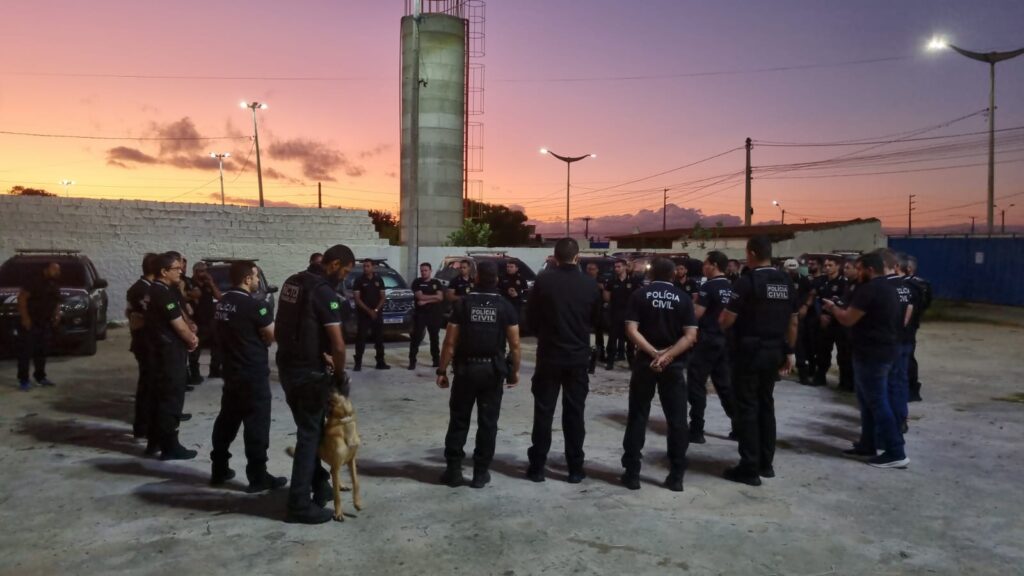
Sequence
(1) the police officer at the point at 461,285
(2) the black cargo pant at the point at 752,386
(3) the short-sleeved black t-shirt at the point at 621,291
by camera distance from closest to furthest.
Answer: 1. (2) the black cargo pant at the point at 752,386
2. (1) the police officer at the point at 461,285
3. (3) the short-sleeved black t-shirt at the point at 621,291

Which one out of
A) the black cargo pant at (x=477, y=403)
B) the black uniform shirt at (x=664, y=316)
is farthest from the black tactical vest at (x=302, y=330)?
the black uniform shirt at (x=664, y=316)

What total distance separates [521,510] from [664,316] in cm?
180

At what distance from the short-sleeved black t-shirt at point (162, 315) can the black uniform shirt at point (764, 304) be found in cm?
468

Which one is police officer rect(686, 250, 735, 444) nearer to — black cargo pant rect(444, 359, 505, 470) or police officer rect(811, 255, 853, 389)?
black cargo pant rect(444, 359, 505, 470)

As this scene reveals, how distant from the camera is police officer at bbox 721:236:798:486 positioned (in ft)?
18.9

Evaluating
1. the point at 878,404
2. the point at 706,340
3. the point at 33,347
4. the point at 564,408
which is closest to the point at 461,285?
the point at 706,340

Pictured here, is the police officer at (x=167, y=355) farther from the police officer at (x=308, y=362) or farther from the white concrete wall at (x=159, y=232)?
the white concrete wall at (x=159, y=232)

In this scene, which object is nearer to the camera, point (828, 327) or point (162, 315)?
point (162, 315)

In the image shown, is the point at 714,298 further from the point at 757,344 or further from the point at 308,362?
the point at 308,362

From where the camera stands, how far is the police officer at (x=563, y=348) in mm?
5629

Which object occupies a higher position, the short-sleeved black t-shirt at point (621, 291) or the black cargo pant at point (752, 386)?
the short-sleeved black t-shirt at point (621, 291)

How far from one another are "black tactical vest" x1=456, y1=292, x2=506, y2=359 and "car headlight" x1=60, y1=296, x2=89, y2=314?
9081 millimetres

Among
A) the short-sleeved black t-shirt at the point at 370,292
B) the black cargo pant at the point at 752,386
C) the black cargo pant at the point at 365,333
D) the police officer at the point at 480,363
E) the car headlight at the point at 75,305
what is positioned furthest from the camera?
the car headlight at the point at 75,305

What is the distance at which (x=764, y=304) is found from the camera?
577cm
